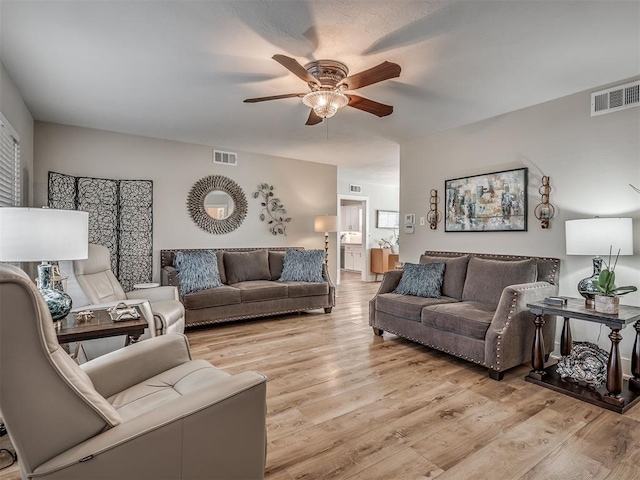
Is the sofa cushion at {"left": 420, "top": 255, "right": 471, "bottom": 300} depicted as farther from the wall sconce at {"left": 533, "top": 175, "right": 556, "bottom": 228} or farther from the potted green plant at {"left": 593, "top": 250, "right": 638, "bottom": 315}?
the potted green plant at {"left": 593, "top": 250, "right": 638, "bottom": 315}

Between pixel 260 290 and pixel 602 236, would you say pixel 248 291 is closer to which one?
pixel 260 290

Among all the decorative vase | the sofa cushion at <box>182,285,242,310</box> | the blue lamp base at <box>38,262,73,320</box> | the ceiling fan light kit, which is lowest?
the sofa cushion at <box>182,285,242,310</box>

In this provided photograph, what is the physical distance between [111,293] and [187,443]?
9.47ft

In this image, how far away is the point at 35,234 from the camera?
1.83 m

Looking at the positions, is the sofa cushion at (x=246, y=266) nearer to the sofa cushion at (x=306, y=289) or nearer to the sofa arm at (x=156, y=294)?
the sofa cushion at (x=306, y=289)

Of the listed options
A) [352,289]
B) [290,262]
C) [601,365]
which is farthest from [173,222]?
[601,365]

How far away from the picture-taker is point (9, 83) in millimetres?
2877

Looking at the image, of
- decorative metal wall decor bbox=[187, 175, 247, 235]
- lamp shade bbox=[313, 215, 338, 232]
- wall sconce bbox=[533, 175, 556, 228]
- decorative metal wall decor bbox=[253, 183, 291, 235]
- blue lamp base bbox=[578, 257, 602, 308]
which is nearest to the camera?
blue lamp base bbox=[578, 257, 602, 308]

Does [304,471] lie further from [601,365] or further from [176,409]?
[601,365]

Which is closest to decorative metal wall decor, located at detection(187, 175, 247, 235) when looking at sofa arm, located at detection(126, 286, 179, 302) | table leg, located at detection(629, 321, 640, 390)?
sofa arm, located at detection(126, 286, 179, 302)

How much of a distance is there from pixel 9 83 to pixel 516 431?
448cm

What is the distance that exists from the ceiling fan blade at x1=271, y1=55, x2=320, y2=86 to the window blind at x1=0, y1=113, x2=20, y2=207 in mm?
2165

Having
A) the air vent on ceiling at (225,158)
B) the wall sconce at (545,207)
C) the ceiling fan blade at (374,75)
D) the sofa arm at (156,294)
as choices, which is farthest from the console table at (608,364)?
the air vent on ceiling at (225,158)

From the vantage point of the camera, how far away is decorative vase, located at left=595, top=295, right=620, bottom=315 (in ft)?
7.87
